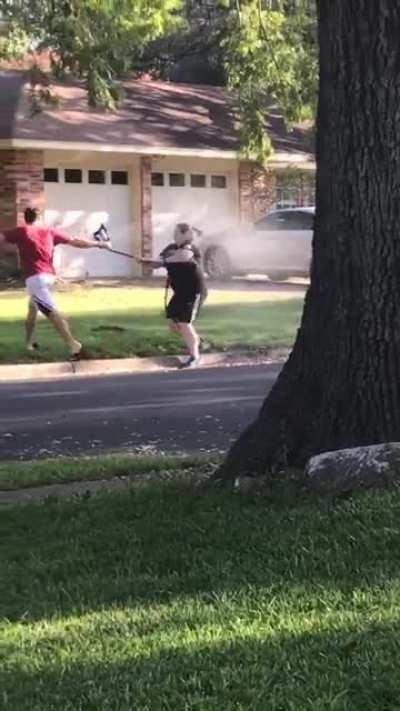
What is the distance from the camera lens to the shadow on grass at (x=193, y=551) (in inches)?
178

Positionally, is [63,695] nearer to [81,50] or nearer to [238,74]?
[81,50]

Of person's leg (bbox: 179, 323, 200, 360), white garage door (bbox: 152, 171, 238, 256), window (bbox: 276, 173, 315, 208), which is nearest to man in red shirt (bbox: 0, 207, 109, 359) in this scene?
person's leg (bbox: 179, 323, 200, 360)

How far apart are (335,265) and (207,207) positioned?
74.9 feet

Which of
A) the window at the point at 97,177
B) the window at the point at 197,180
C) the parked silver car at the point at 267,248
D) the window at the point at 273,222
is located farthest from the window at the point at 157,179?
the window at the point at 273,222

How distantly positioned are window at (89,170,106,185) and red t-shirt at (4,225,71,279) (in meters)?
12.2

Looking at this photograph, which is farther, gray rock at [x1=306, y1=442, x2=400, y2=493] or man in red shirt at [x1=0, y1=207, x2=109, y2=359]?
man in red shirt at [x1=0, y1=207, x2=109, y2=359]

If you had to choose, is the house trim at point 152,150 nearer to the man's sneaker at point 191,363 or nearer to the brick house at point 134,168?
the brick house at point 134,168

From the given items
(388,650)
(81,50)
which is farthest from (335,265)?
(81,50)

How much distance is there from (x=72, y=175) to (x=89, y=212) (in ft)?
3.05

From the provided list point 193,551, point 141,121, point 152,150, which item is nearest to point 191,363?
point 193,551

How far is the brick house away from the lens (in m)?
24.8

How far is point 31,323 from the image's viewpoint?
577 inches

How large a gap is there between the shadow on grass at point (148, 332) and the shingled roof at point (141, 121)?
6.98 metres

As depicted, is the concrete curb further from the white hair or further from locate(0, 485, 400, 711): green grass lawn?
locate(0, 485, 400, 711): green grass lawn
